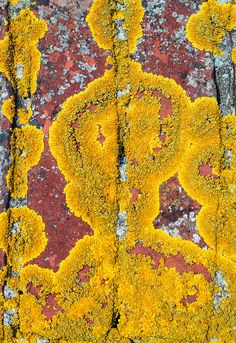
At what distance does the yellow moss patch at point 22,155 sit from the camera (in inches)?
79.1

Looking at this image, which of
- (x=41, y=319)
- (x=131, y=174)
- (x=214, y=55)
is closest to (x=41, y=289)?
(x=41, y=319)

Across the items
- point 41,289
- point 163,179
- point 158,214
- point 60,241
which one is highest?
point 163,179

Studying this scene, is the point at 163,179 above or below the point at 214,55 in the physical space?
below

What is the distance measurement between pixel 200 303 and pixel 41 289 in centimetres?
60

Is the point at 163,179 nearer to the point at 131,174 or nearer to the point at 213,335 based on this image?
the point at 131,174

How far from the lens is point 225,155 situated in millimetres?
1962

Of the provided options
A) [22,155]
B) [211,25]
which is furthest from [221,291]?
[211,25]

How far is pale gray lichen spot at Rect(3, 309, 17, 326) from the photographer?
1917 mm

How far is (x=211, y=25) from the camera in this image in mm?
2098

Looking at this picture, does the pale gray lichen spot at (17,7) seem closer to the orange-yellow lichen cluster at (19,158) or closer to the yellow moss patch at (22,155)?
the orange-yellow lichen cluster at (19,158)

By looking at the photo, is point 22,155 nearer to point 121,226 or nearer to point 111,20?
point 121,226

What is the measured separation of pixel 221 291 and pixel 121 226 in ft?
1.45

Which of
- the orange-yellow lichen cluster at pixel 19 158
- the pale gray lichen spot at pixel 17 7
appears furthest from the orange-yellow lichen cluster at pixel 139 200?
the pale gray lichen spot at pixel 17 7

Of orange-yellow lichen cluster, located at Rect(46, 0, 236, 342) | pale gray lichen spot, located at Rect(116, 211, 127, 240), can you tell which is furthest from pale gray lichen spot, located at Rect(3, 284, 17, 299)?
pale gray lichen spot, located at Rect(116, 211, 127, 240)
